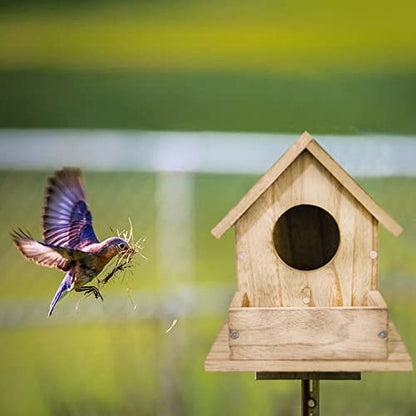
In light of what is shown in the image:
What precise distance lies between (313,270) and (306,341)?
0.43 feet

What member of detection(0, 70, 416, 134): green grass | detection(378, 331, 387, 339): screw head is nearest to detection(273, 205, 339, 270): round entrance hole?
detection(378, 331, 387, 339): screw head

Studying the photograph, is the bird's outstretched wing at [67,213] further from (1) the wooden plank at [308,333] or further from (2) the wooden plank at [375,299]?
(2) the wooden plank at [375,299]

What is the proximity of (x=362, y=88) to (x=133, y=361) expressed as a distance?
3.35ft

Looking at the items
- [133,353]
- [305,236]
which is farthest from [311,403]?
[133,353]

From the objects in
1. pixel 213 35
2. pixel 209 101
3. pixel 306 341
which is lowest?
pixel 306 341

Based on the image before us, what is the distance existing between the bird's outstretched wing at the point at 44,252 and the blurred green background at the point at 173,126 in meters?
0.85

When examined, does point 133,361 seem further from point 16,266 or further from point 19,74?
point 19,74

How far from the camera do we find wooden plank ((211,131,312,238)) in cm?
120

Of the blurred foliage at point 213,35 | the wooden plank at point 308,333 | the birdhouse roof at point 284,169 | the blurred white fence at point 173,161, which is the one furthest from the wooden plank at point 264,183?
the blurred foliage at point 213,35

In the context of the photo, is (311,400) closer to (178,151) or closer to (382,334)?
(382,334)

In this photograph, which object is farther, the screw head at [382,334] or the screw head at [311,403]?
the screw head at [311,403]

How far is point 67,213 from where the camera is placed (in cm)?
124

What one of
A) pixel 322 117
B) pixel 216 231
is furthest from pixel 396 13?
pixel 216 231

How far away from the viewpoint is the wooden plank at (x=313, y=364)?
1.12 m
